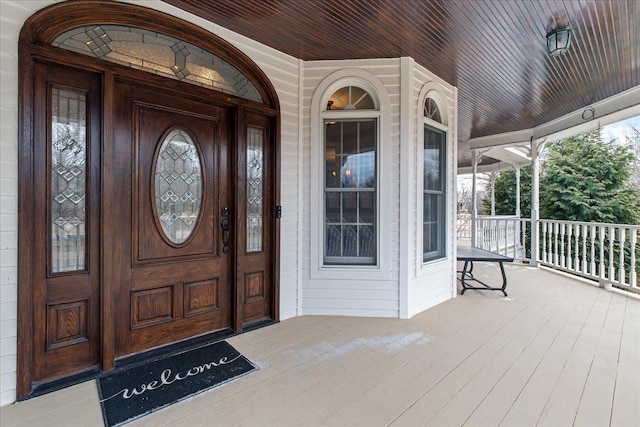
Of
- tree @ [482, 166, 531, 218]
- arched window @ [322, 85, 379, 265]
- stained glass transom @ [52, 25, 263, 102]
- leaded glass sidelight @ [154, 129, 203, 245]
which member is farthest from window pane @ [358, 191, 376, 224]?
tree @ [482, 166, 531, 218]

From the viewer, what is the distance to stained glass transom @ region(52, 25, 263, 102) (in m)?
2.20

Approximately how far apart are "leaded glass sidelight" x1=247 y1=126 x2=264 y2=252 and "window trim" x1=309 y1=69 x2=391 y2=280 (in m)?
0.56

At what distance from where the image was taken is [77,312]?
2.15 metres

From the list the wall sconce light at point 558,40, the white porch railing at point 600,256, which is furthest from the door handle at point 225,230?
the white porch railing at point 600,256

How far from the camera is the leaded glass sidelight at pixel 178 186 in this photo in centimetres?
254

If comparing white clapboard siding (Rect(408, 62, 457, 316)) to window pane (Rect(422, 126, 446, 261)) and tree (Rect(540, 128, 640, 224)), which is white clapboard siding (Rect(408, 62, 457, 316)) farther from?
tree (Rect(540, 128, 640, 224))

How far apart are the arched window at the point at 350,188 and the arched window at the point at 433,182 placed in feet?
2.32

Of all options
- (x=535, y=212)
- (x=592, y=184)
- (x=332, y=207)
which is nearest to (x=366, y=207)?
(x=332, y=207)

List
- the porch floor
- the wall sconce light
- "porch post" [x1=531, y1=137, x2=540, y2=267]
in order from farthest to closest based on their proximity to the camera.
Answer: "porch post" [x1=531, y1=137, x2=540, y2=267]
the wall sconce light
the porch floor

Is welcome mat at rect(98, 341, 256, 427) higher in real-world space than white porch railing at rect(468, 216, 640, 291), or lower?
lower

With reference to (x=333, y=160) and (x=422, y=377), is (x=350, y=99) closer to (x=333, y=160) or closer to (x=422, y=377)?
(x=333, y=160)

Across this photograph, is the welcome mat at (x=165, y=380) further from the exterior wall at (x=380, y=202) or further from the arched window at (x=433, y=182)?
the arched window at (x=433, y=182)

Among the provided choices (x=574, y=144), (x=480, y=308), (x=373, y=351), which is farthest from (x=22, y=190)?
(x=574, y=144)

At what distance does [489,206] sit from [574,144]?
381 cm
